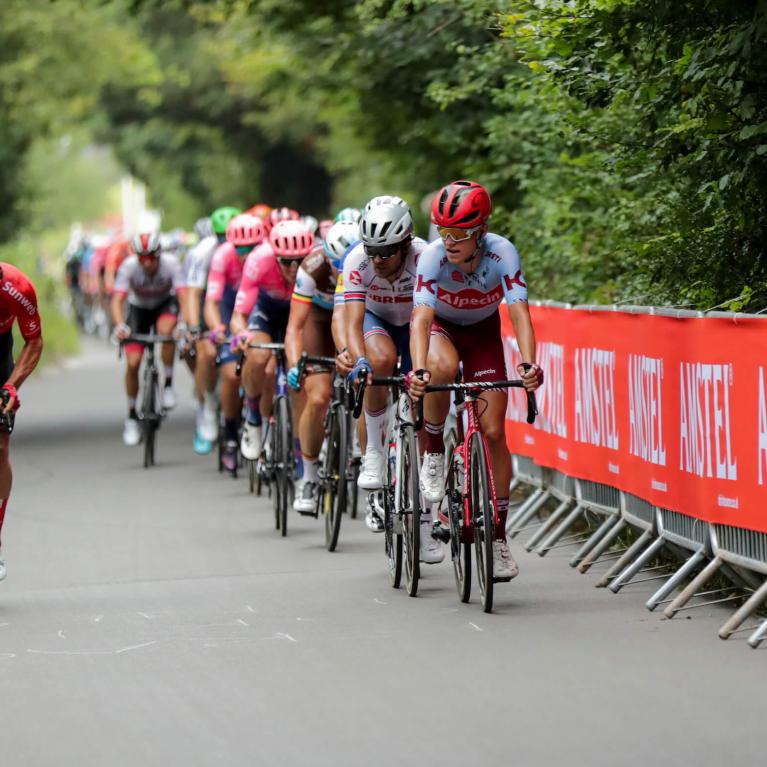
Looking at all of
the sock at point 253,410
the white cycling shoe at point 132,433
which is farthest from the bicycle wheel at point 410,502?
the white cycling shoe at point 132,433

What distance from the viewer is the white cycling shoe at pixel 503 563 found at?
31.4 feet

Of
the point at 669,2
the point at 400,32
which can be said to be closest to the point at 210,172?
the point at 400,32

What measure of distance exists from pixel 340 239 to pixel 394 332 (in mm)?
809

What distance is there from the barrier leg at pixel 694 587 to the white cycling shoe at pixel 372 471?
216 cm

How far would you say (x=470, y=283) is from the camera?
986 centimetres

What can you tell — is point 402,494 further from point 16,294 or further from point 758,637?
point 758,637

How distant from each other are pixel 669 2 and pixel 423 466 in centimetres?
265

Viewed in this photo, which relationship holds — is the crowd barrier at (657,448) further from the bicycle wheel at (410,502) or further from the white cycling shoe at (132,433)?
the white cycling shoe at (132,433)

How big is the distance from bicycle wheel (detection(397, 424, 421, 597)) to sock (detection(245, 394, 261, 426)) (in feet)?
16.1

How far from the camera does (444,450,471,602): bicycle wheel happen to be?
378 inches

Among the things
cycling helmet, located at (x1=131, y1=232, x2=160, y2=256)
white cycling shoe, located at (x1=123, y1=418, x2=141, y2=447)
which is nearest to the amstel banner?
cycling helmet, located at (x1=131, y1=232, x2=160, y2=256)

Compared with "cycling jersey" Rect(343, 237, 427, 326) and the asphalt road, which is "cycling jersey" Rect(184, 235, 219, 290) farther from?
"cycling jersey" Rect(343, 237, 427, 326)

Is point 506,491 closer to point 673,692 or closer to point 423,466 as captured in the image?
point 423,466

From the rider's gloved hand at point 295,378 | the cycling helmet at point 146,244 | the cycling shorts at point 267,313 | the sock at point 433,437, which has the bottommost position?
the sock at point 433,437
